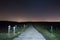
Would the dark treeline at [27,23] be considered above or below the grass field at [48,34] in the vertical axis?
above

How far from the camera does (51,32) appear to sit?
5.09 ft

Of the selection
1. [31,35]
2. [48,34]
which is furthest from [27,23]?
[48,34]

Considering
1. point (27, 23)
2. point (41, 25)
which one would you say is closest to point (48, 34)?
point (41, 25)

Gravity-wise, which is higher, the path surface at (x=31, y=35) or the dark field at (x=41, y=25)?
the dark field at (x=41, y=25)

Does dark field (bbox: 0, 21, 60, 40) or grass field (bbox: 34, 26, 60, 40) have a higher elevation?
dark field (bbox: 0, 21, 60, 40)

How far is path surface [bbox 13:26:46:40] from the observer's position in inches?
60.2

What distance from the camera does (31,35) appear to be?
1.53 meters

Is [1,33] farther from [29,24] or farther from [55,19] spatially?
[55,19]

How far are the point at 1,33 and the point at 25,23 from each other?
341mm

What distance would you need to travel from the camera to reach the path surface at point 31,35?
5.01 ft

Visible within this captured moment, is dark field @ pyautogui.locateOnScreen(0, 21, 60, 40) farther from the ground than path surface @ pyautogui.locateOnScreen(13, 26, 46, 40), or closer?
farther from the ground

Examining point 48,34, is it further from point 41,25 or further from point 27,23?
point 27,23

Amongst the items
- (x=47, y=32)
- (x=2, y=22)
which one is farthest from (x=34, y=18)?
(x=2, y=22)

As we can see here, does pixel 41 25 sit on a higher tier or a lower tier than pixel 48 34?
higher
